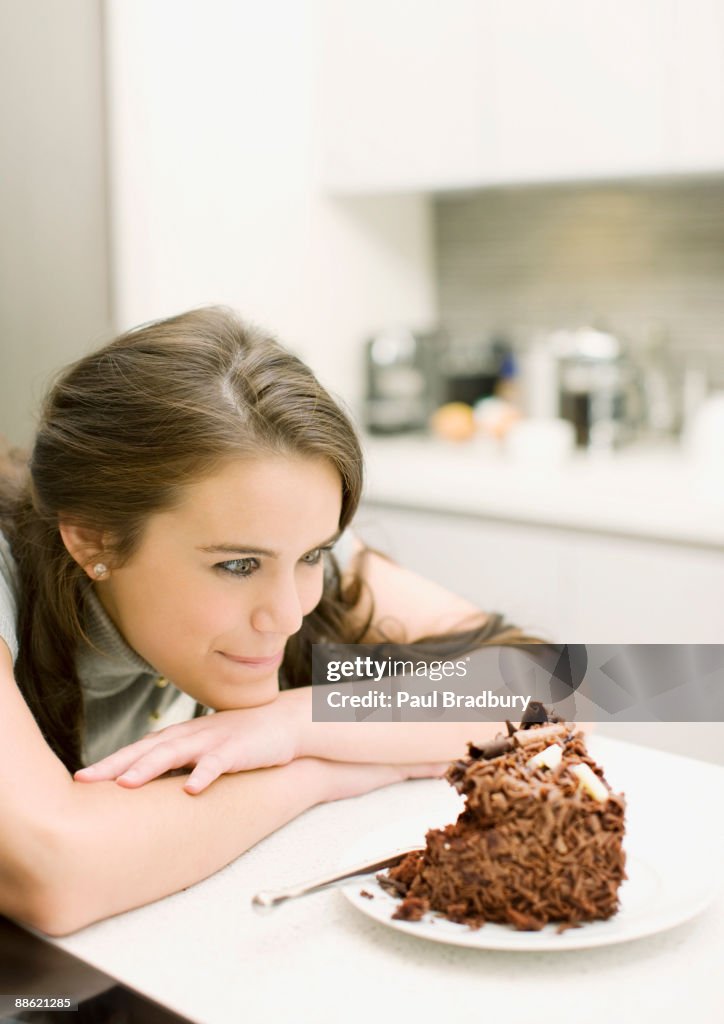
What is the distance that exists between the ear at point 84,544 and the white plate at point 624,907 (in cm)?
41

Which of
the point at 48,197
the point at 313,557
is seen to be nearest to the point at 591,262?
the point at 48,197

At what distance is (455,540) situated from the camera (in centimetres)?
249

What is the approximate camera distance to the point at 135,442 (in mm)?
1017

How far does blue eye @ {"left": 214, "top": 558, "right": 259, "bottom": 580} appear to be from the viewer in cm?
98

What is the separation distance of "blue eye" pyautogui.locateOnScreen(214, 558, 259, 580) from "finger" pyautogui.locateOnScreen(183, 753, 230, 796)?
158mm

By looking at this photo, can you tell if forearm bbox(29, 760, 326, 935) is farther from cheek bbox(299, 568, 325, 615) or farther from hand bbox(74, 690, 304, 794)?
cheek bbox(299, 568, 325, 615)

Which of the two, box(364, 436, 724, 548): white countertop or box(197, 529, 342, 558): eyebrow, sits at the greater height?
box(197, 529, 342, 558): eyebrow

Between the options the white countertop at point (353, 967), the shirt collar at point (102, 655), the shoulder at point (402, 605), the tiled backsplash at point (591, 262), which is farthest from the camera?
the tiled backsplash at point (591, 262)

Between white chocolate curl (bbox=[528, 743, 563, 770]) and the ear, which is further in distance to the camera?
the ear

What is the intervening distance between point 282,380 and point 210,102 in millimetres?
1726

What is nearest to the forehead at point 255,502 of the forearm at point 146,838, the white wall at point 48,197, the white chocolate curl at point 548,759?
the forearm at point 146,838

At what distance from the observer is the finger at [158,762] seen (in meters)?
0.87

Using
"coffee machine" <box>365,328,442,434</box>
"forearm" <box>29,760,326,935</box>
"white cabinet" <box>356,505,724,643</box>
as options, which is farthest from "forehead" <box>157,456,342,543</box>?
"coffee machine" <box>365,328,442,434</box>

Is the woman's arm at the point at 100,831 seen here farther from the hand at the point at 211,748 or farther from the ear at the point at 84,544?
the ear at the point at 84,544
